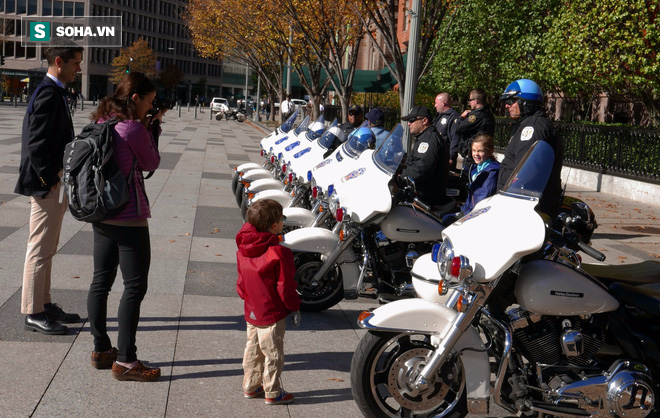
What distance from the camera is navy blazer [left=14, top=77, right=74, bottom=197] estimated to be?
15.9 ft

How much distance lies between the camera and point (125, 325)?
4.35 m

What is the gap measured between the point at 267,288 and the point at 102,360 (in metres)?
1.18

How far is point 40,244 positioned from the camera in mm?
5043

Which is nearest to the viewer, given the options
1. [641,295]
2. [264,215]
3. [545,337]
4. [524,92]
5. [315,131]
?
[545,337]

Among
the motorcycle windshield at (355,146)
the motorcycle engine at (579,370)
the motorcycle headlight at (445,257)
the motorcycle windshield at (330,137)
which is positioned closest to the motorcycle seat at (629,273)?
the motorcycle engine at (579,370)

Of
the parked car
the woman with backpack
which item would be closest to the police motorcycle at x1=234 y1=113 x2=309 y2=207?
the woman with backpack

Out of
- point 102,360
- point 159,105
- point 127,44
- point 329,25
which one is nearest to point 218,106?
point 329,25

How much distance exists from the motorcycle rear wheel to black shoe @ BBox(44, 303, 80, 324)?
1.63m

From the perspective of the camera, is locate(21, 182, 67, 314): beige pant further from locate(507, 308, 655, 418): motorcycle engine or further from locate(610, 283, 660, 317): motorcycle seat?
locate(610, 283, 660, 317): motorcycle seat

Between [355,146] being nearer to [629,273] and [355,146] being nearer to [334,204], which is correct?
[334,204]

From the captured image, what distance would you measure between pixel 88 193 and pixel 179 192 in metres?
8.88

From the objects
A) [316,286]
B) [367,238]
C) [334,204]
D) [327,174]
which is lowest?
[316,286]

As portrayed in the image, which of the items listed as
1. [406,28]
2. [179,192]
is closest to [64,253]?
[179,192]

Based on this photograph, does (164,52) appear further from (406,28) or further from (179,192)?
(179,192)
